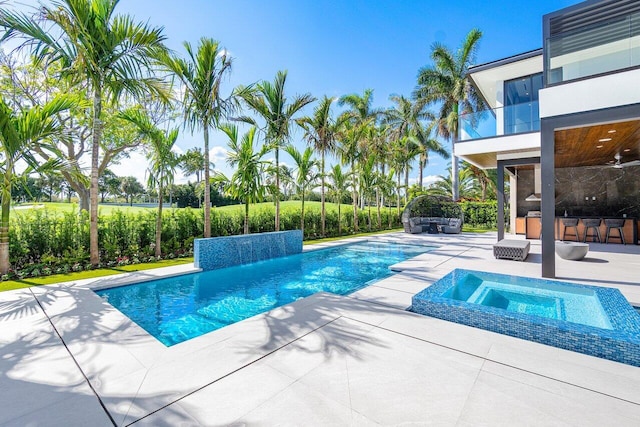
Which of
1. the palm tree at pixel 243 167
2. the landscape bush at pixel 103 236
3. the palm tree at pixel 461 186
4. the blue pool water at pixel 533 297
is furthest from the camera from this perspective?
the palm tree at pixel 461 186

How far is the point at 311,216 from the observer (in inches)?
644

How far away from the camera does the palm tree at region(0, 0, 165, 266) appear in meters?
6.34

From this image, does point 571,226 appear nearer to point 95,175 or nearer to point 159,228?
point 159,228

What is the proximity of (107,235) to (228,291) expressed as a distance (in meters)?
4.76

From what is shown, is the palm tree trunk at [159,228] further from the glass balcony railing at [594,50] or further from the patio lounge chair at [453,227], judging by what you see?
the patio lounge chair at [453,227]

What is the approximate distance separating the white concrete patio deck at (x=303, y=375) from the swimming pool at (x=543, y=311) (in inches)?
8.0

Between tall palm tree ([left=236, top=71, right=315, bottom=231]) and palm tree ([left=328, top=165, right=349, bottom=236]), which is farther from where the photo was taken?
palm tree ([left=328, top=165, right=349, bottom=236])

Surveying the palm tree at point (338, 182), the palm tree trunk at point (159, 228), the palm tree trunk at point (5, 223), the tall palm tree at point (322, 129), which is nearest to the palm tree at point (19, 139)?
the palm tree trunk at point (5, 223)

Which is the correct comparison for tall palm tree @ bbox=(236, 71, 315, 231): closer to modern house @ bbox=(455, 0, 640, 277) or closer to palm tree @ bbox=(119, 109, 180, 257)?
palm tree @ bbox=(119, 109, 180, 257)

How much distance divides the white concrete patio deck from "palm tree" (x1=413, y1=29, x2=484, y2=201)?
2123 cm

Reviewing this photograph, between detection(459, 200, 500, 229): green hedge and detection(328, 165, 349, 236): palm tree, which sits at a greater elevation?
detection(328, 165, 349, 236): palm tree

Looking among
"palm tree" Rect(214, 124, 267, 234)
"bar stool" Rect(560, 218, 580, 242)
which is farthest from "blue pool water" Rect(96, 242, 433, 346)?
"bar stool" Rect(560, 218, 580, 242)

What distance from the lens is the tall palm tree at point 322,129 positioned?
47.5 ft

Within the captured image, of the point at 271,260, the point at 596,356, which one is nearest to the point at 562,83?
the point at 596,356
